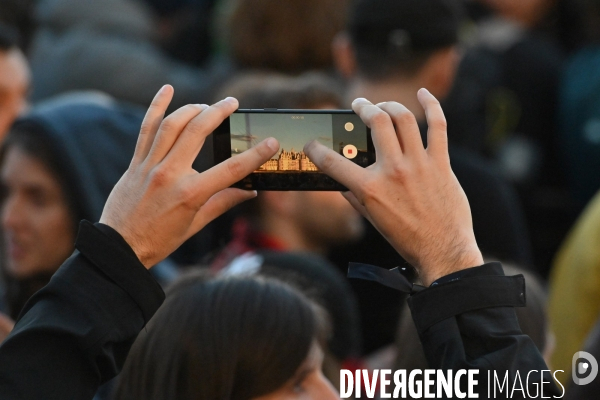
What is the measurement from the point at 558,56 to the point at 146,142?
309 centimetres

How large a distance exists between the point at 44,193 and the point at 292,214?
754 mm

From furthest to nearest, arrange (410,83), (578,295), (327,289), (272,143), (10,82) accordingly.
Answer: (10,82), (410,83), (578,295), (327,289), (272,143)

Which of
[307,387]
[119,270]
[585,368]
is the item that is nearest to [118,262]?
[119,270]

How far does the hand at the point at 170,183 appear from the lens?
4.19 ft

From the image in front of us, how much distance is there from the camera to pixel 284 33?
3500 mm

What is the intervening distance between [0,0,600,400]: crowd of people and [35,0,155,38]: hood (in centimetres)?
1

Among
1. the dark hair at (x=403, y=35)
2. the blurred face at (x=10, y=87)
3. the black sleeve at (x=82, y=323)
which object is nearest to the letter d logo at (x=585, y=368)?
the black sleeve at (x=82, y=323)

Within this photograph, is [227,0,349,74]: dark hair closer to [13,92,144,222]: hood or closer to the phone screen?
[13,92,144,222]: hood

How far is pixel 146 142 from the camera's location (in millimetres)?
1327

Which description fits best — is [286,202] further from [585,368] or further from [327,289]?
[585,368]

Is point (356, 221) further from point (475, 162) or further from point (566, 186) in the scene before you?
point (566, 186)

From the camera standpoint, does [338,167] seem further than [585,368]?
No

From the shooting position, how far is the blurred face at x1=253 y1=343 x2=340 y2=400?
5.59 ft

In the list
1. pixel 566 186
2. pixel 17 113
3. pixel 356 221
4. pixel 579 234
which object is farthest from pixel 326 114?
pixel 566 186
